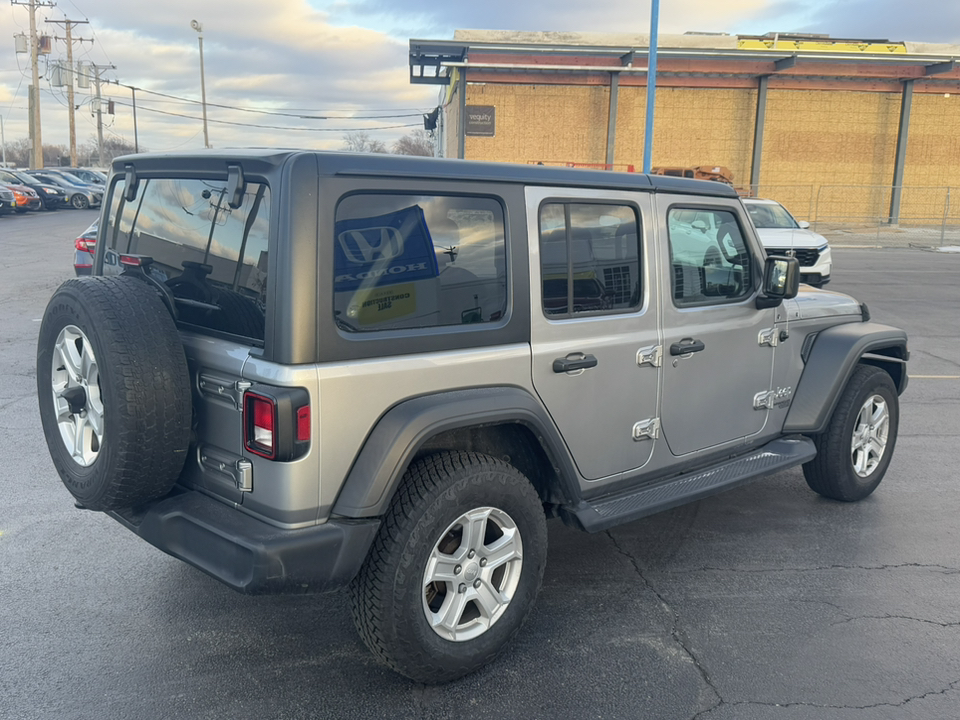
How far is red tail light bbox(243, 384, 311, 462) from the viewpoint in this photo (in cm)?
278

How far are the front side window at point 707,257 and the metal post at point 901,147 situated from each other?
34435mm

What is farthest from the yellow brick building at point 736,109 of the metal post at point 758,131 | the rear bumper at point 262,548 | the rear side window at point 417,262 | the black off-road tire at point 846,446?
the rear bumper at point 262,548

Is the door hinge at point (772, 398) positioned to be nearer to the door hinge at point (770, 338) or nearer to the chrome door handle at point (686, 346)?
→ the door hinge at point (770, 338)

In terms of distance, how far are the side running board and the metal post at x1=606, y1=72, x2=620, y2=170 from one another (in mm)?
30594

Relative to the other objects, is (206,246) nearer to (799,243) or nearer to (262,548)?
(262,548)

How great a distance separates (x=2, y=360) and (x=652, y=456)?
293 inches

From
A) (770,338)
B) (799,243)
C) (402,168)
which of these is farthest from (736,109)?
(402,168)

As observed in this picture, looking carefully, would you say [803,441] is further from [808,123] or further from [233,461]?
[808,123]

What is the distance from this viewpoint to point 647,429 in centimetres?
398

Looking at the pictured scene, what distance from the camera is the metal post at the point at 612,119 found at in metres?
34.2

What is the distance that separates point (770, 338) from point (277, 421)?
9.54 ft

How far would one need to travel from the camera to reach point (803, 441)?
485 centimetres

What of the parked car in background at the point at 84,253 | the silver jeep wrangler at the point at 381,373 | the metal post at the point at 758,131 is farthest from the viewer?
the metal post at the point at 758,131

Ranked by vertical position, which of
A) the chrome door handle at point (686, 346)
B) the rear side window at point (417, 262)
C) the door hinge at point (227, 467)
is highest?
the rear side window at point (417, 262)
